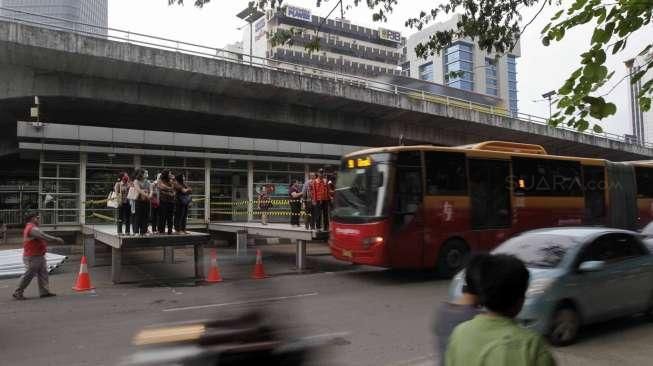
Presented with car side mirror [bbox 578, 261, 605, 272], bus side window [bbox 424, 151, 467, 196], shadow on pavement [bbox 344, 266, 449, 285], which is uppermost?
bus side window [bbox 424, 151, 467, 196]

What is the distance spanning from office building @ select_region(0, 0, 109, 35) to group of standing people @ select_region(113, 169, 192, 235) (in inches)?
272

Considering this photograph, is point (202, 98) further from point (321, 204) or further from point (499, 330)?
point (499, 330)

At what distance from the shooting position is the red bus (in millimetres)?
12008

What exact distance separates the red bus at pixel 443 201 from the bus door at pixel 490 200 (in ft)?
0.08

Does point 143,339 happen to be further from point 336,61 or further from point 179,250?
point 336,61

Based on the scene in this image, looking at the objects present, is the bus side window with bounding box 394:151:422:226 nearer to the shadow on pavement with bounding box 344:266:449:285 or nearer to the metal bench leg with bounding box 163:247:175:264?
the shadow on pavement with bounding box 344:266:449:285

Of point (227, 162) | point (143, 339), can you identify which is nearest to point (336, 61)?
point (227, 162)

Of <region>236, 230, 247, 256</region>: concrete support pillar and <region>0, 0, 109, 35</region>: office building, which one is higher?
<region>0, 0, 109, 35</region>: office building

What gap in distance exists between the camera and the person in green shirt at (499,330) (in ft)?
6.93

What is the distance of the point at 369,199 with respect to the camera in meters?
12.2

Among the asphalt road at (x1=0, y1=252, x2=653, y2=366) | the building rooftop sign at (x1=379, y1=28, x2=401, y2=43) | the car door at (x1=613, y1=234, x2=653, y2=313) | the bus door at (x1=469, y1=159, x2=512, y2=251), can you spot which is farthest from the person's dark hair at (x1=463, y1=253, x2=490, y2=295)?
the building rooftop sign at (x1=379, y1=28, x2=401, y2=43)

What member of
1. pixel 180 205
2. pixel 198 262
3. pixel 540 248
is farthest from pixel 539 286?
pixel 180 205

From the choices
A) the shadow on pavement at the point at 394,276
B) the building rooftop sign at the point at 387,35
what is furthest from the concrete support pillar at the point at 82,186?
the shadow on pavement at the point at 394,276

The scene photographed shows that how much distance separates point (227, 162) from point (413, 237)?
1575cm
